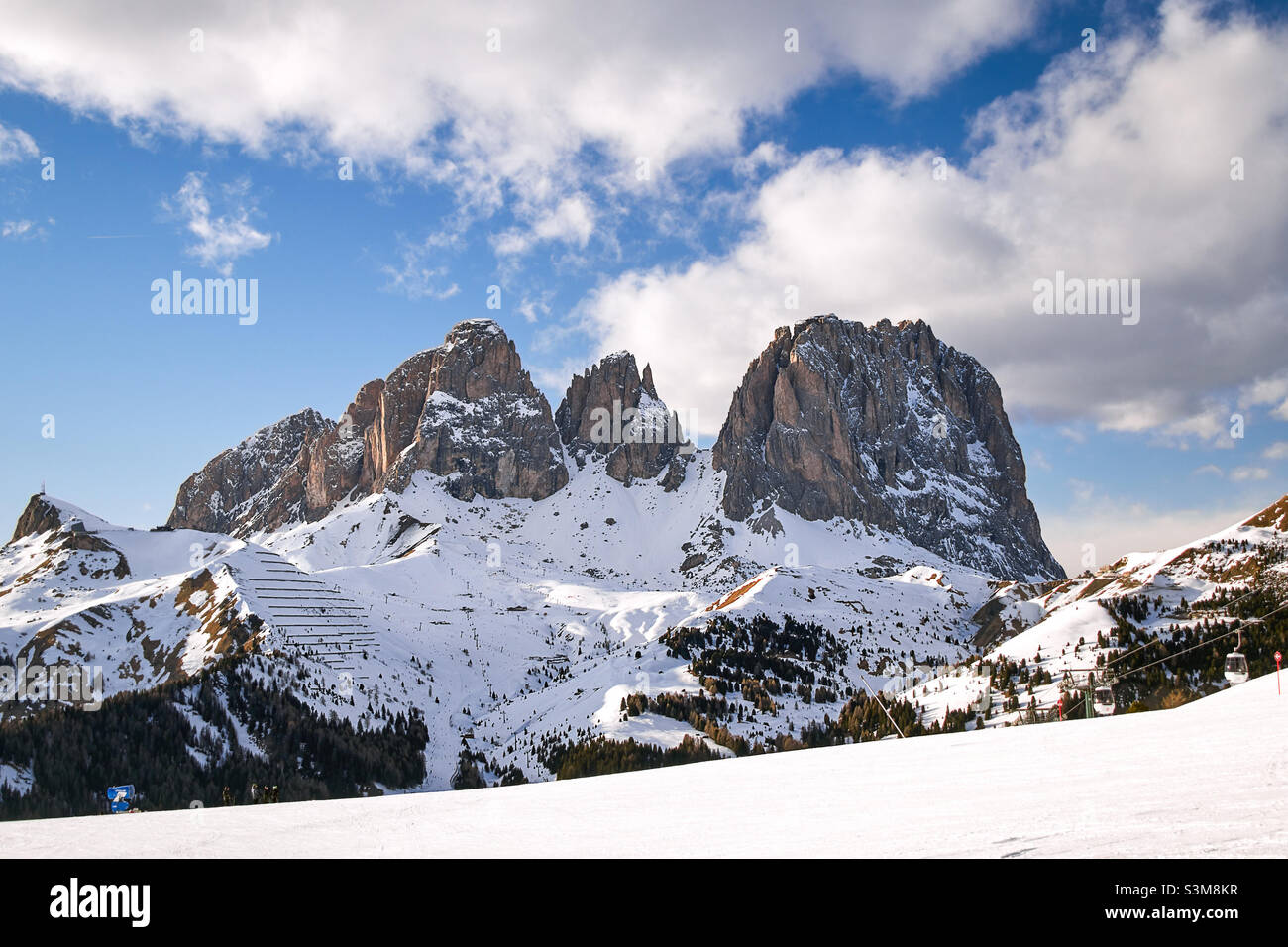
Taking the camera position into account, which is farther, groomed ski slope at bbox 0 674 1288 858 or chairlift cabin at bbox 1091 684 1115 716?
chairlift cabin at bbox 1091 684 1115 716

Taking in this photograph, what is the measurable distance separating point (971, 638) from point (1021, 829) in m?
149

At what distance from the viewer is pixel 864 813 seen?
9.49 metres

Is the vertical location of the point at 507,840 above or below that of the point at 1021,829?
below

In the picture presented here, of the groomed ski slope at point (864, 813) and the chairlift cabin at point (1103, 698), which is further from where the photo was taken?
the chairlift cabin at point (1103, 698)

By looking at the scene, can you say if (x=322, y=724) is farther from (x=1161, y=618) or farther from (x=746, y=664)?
(x=1161, y=618)

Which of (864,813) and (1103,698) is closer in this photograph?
(864,813)

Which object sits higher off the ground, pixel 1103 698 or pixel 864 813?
pixel 864 813

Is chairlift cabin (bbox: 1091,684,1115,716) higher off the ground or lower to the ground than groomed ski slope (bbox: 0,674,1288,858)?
lower

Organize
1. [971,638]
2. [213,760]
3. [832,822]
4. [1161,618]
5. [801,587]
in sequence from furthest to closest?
[801,587], [971,638], [213,760], [1161,618], [832,822]

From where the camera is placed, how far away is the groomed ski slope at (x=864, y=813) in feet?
23.5

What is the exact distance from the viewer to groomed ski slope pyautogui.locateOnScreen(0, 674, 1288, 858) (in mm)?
7172
